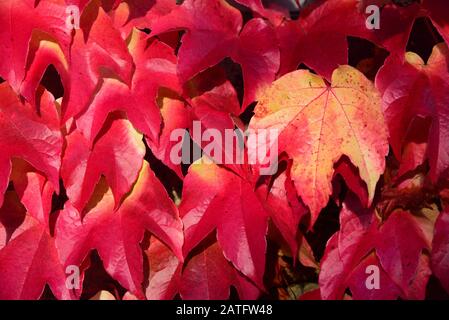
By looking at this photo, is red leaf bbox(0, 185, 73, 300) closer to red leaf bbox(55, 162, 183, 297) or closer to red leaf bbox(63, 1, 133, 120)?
red leaf bbox(55, 162, 183, 297)

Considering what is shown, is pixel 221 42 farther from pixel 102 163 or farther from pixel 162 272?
pixel 162 272

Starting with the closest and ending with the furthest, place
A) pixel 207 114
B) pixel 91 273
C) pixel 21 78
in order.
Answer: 1. pixel 21 78
2. pixel 207 114
3. pixel 91 273

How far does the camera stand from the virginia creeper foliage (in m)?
0.75

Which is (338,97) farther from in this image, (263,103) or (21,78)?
(21,78)

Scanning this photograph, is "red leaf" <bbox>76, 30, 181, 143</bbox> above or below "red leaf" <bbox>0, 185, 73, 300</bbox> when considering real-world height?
above

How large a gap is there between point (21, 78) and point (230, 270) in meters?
0.43

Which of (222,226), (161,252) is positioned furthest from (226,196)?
(161,252)

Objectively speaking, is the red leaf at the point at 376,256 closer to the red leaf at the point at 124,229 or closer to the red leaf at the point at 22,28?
the red leaf at the point at 124,229

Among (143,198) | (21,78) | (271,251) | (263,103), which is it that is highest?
(21,78)

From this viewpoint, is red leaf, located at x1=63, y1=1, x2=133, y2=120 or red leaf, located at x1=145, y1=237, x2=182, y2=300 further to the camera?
red leaf, located at x1=145, y1=237, x2=182, y2=300

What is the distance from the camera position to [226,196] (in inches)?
31.9

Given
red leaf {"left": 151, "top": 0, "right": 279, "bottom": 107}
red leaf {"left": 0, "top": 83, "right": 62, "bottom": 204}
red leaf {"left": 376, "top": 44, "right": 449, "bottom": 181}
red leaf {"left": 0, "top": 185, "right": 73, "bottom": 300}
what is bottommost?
red leaf {"left": 0, "top": 185, "right": 73, "bottom": 300}

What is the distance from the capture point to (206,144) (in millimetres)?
784

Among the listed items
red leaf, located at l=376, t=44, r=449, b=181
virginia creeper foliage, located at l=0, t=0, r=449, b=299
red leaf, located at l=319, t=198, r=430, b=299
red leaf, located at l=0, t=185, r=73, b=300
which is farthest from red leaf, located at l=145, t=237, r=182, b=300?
red leaf, located at l=376, t=44, r=449, b=181
